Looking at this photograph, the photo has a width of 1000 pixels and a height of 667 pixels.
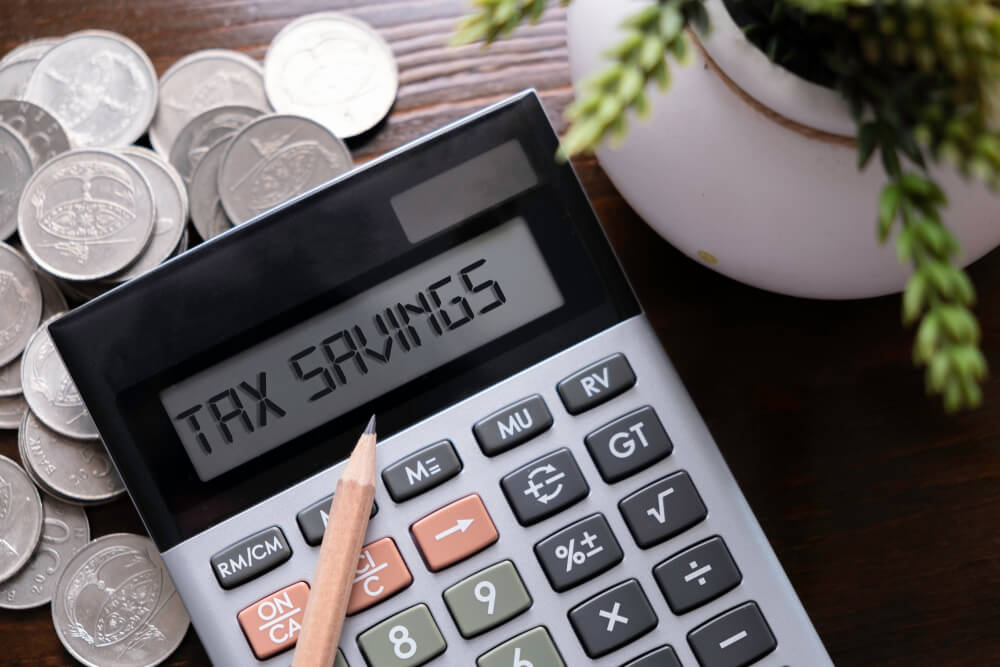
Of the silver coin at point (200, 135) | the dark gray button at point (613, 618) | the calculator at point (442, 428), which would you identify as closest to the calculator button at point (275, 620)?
the calculator at point (442, 428)

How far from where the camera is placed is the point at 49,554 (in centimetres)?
42

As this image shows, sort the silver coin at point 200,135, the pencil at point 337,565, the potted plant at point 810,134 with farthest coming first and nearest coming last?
Answer: 1. the silver coin at point 200,135
2. the pencil at point 337,565
3. the potted plant at point 810,134

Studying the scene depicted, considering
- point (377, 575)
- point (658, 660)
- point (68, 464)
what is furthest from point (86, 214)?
point (658, 660)

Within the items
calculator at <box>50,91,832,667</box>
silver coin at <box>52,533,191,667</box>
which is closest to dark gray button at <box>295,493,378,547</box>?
calculator at <box>50,91,832,667</box>

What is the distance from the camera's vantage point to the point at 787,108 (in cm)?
24

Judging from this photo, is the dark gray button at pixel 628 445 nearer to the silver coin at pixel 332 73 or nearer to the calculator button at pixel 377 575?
the calculator button at pixel 377 575

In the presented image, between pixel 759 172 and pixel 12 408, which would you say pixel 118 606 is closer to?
pixel 12 408

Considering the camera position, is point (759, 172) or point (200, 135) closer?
point (759, 172)

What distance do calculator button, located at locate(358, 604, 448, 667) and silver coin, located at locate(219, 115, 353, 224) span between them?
20 centimetres

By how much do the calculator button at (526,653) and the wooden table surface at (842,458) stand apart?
129 millimetres

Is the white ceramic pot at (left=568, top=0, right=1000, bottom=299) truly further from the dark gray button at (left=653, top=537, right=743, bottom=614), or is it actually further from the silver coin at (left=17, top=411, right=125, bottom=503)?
the silver coin at (left=17, top=411, right=125, bottom=503)

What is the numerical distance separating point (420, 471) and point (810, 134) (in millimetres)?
195

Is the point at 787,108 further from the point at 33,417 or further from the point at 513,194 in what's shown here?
the point at 33,417

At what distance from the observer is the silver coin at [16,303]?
1.39 ft
